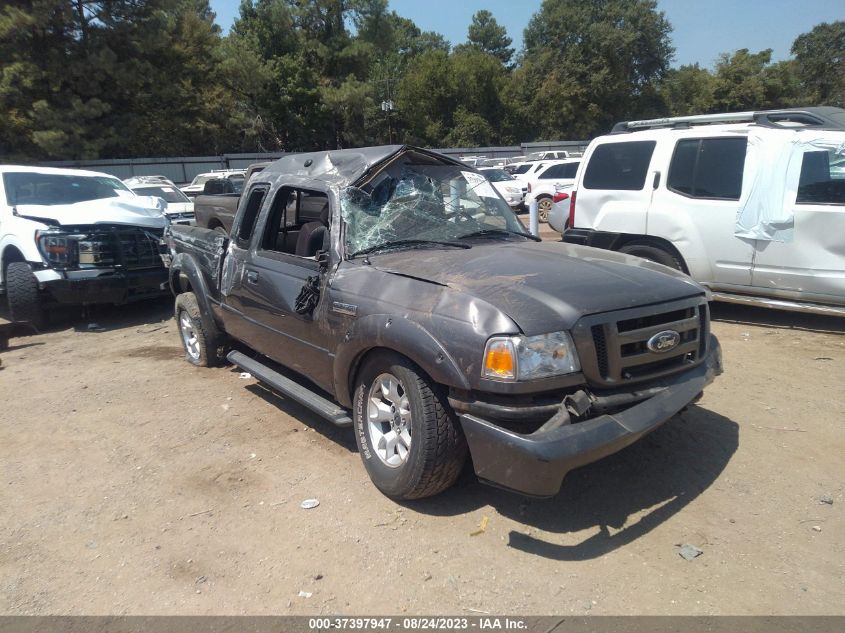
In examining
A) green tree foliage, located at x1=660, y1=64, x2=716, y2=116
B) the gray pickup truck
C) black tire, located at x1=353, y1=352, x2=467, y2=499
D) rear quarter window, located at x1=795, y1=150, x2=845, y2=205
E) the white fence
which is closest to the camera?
the gray pickup truck

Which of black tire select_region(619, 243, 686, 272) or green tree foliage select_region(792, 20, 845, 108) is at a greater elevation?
green tree foliage select_region(792, 20, 845, 108)

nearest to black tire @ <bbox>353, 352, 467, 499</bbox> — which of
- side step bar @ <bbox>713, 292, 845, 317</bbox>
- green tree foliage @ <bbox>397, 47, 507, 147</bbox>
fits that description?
side step bar @ <bbox>713, 292, 845, 317</bbox>

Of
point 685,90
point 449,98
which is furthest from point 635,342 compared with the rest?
point 685,90

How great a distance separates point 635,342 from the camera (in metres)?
3.24

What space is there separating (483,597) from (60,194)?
8480mm

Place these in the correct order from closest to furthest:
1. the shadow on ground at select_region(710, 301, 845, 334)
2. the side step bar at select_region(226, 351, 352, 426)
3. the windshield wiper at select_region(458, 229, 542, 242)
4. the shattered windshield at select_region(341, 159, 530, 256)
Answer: the side step bar at select_region(226, 351, 352, 426) → the shattered windshield at select_region(341, 159, 530, 256) → the windshield wiper at select_region(458, 229, 542, 242) → the shadow on ground at select_region(710, 301, 845, 334)

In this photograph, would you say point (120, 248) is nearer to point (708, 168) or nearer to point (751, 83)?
point (708, 168)

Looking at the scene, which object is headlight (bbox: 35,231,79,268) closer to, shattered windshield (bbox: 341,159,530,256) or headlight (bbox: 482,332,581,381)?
shattered windshield (bbox: 341,159,530,256)

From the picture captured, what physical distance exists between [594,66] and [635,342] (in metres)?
57.4

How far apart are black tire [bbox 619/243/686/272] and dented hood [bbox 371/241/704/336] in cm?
321

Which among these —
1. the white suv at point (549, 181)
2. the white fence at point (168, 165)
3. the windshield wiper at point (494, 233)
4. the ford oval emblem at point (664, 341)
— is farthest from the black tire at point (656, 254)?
the white fence at point (168, 165)

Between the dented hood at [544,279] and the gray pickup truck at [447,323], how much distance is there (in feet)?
0.04

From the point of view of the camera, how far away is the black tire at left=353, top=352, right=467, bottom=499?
3246 millimetres

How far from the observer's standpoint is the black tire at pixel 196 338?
6.06 metres
